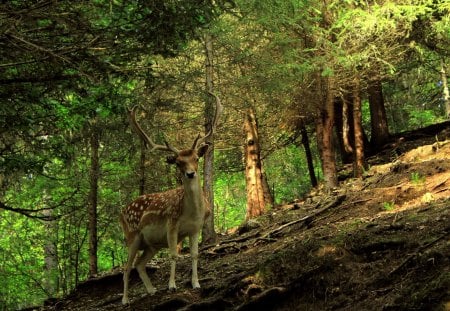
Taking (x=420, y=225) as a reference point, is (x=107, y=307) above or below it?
below

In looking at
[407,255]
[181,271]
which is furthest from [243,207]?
[407,255]

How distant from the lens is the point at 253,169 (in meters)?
19.2

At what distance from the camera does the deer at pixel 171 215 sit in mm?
7949

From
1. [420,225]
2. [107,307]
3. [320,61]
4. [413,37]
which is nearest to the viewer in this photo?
[420,225]

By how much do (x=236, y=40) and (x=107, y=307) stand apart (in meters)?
8.44

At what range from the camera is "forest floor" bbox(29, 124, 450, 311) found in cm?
502

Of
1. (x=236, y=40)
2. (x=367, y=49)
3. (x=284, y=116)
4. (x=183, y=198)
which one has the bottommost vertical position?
(x=183, y=198)

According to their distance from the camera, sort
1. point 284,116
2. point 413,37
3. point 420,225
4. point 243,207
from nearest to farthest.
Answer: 1. point 420,225
2. point 413,37
3. point 284,116
4. point 243,207

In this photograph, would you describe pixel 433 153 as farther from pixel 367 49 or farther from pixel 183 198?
pixel 183 198

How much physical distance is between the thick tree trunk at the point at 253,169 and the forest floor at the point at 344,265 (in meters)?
7.72

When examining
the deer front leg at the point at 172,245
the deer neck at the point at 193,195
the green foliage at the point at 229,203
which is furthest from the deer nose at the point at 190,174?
the green foliage at the point at 229,203

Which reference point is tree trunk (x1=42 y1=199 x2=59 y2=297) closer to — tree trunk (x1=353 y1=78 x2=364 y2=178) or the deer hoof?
the deer hoof

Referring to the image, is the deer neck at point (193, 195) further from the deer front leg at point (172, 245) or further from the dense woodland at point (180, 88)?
the dense woodland at point (180, 88)

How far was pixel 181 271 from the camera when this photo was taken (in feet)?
35.7
